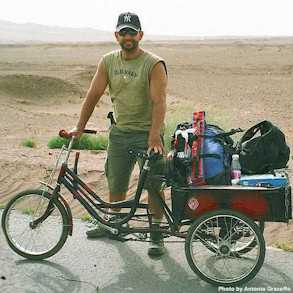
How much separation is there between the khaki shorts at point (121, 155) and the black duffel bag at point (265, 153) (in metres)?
1.02

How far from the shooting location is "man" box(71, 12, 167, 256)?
17.2 ft

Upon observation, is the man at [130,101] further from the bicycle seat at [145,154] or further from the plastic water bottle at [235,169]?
the plastic water bottle at [235,169]

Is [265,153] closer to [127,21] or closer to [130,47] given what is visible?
[130,47]

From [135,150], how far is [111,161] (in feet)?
1.59

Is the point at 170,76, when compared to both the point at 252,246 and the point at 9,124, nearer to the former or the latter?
the point at 9,124

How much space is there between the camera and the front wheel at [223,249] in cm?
479

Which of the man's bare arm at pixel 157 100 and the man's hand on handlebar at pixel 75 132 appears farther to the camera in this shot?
the man's hand on handlebar at pixel 75 132

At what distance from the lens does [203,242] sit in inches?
196

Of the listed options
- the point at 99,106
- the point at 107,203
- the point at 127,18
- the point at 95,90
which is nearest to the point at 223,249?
the point at 107,203

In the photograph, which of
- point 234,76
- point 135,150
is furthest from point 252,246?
point 234,76

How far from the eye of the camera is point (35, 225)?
553 centimetres

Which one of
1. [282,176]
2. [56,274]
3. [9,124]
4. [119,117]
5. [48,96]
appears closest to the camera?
[282,176]

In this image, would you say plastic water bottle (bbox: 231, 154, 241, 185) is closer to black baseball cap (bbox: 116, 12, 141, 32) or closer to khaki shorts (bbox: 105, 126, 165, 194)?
khaki shorts (bbox: 105, 126, 165, 194)

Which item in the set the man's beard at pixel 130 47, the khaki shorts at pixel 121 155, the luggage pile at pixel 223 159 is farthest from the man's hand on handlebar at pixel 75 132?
the luggage pile at pixel 223 159
